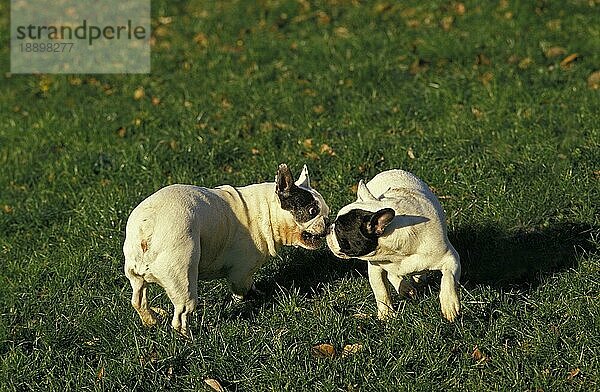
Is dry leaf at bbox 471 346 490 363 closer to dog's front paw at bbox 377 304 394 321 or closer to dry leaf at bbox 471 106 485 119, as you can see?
dog's front paw at bbox 377 304 394 321

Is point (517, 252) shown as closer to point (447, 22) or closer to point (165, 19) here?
point (447, 22)

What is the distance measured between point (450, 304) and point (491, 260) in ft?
3.34

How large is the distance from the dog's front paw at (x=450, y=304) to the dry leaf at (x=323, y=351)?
68 cm

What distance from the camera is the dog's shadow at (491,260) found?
609 cm

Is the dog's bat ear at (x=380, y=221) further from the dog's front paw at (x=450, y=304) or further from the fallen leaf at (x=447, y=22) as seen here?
the fallen leaf at (x=447, y=22)

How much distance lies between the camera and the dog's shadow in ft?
20.0

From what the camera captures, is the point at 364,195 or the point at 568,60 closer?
the point at 364,195

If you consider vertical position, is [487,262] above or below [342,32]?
above

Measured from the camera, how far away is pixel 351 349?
5375 mm

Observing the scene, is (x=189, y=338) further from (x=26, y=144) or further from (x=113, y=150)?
(x=26, y=144)

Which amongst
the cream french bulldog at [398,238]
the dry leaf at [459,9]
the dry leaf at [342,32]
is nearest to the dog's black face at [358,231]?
the cream french bulldog at [398,238]

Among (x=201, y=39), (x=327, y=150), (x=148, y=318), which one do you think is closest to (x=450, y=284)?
(x=148, y=318)

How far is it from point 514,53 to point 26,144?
5009mm

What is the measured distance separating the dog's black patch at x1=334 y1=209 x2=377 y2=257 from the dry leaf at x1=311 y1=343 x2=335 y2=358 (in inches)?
22.7
